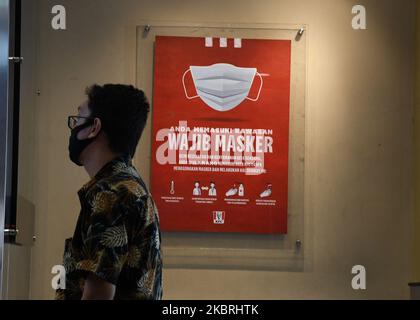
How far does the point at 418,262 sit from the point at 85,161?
2011 millimetres

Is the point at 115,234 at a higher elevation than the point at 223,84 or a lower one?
lower

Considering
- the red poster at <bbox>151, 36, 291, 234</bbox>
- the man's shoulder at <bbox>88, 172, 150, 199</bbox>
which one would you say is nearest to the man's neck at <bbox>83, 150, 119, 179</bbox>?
the man's shoulder at <bbox>88, 172, 150, 199</bbox>

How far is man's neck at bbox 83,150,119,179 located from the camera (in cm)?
196

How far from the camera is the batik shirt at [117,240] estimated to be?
1.75 m

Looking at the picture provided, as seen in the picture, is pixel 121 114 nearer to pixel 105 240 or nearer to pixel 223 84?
pixel 105 240

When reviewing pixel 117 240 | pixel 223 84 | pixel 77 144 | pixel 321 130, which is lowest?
pixel 117 240

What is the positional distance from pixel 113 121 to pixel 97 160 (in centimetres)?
11

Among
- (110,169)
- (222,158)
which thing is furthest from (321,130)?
(110,169)

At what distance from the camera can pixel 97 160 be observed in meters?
1.98

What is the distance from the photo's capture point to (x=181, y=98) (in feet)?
11.8

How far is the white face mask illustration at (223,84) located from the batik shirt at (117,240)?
1.73 meters
